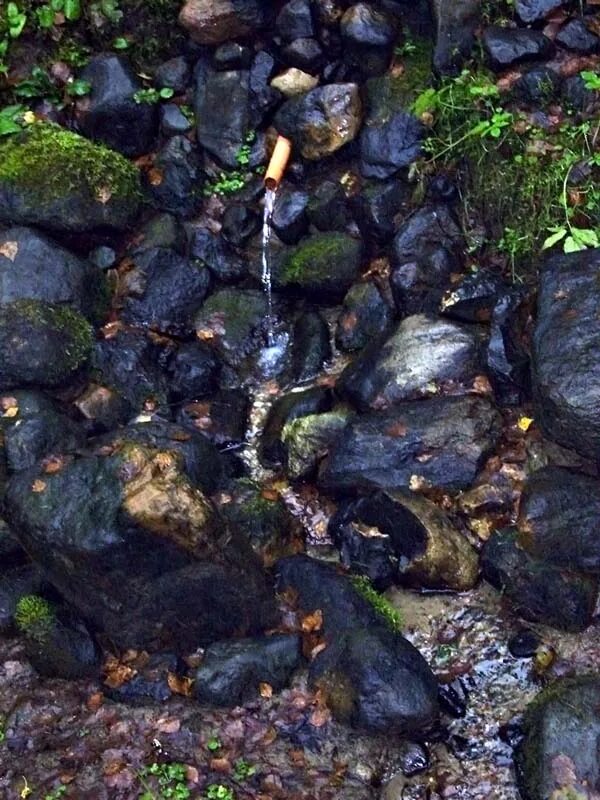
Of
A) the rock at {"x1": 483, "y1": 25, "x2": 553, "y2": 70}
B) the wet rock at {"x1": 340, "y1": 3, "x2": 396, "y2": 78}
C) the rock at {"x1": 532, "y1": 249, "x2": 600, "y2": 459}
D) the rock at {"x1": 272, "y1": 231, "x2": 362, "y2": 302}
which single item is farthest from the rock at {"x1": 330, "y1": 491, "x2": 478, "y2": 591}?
the wet rock at {"x1": 340, "y1": 3, "x2": 396, "y2": 78}

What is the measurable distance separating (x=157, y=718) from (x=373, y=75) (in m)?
5.26

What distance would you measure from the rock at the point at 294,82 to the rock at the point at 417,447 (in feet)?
10.2

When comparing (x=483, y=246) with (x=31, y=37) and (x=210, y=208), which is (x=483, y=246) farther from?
(x=31, y=37)

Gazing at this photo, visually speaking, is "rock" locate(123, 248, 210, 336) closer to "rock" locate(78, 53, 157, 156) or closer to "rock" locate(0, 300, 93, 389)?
"rock" locate(0, 300, 93, 389)

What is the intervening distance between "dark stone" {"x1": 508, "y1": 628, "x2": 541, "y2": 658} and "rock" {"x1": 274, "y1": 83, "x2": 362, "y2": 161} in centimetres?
422

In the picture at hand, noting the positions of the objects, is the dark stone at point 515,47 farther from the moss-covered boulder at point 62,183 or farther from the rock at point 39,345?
the rock at point 39,345

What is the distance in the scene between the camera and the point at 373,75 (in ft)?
23.9

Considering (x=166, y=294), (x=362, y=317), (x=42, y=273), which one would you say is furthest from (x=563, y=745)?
(x=42, y=273)

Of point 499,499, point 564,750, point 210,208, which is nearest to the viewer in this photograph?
point 564,750

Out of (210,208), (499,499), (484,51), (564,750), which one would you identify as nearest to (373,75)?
(484,51)

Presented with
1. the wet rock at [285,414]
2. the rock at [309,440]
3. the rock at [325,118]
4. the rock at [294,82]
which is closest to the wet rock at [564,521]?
the rock at [309,440]

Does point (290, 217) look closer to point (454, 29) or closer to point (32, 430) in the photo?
point (454, 29)

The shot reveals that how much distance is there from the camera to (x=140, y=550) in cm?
485

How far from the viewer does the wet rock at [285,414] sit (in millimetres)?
6512
